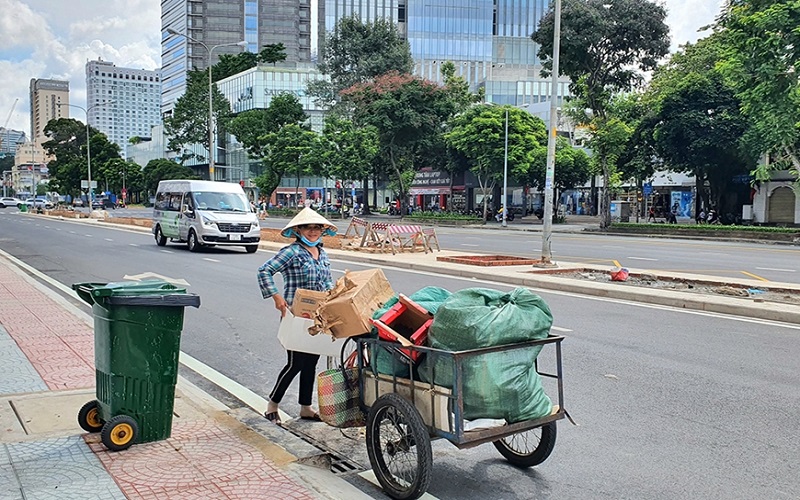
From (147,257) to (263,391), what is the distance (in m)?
15.3

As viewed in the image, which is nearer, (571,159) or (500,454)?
(500,454)

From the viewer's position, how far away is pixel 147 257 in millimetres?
20453

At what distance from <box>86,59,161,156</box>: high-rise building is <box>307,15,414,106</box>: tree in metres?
127

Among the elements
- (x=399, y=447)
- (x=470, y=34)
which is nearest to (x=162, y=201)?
(x=399, y=447)

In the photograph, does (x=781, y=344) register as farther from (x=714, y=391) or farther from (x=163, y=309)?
(x=163, y=309)

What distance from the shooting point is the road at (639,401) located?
439 cm

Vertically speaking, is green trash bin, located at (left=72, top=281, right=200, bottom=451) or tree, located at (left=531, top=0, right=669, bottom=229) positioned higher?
tree, located at (left=531, top=0, right=669, bottom=229)

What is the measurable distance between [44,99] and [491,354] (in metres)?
165

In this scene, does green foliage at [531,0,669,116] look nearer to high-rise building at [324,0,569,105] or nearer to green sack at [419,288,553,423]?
green sack at [419,288,553,423]

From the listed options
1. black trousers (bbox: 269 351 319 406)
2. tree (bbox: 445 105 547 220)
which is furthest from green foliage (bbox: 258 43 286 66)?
black trousers (bbox: 269 351 319 406)

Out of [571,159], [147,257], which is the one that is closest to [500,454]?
[147,257]

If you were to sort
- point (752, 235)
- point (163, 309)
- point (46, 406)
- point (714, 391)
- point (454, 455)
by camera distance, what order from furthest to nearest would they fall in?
point (752, 235) → point (714, 391) → point (46, 406) → point (454, 455) → point (163, 309)

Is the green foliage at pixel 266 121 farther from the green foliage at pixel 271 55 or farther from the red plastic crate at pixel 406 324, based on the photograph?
the red plastic crate at pixel 406 324

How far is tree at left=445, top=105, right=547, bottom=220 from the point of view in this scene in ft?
159
